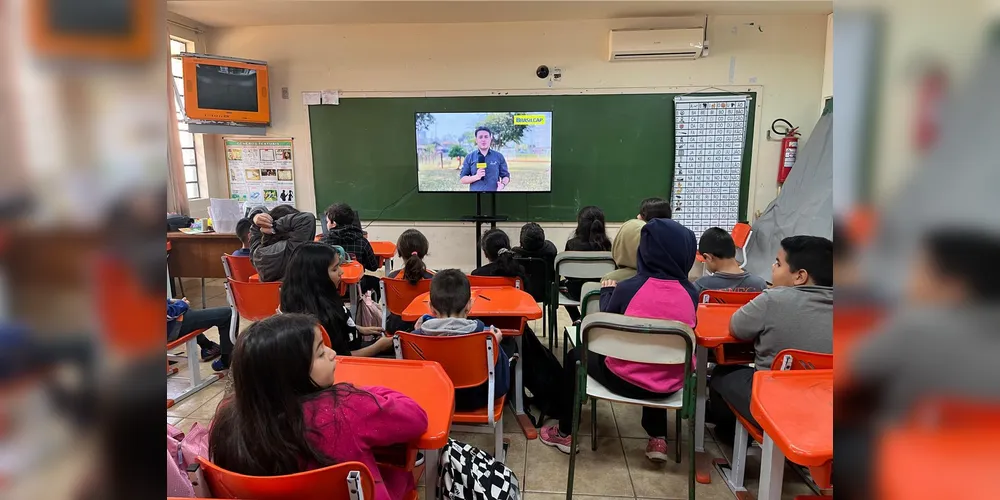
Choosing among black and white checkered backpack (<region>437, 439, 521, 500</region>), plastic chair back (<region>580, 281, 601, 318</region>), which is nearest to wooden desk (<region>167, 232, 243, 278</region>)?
plastic chair back (<region>580, 281, 601, 318</region>)

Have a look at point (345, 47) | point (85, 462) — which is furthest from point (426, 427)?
point (345, 47)

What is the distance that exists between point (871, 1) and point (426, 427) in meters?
1.18

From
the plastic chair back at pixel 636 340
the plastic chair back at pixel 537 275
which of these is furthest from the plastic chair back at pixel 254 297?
the plastic chair back at pixel 636 340

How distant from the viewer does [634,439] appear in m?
2.39

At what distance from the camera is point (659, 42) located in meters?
4.86

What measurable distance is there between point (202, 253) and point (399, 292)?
2468 mm

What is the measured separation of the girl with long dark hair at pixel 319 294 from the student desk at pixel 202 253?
235cm

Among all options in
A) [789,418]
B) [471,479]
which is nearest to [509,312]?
[471,479]

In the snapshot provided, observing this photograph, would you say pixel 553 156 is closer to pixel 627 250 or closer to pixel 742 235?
pixel 742 235

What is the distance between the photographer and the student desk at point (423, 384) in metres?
1.26

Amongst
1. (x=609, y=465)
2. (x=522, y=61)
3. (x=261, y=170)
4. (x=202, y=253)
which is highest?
(x=522, y=61)

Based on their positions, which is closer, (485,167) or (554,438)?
(554,438)

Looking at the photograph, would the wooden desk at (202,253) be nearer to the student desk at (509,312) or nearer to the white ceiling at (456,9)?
the white ceiling at (456,9)

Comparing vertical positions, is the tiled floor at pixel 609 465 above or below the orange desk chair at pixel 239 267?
below
